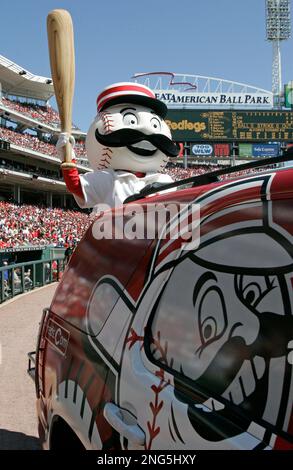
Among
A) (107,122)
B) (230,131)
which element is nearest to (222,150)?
(230,131)

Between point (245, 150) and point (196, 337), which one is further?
point (245, 150)

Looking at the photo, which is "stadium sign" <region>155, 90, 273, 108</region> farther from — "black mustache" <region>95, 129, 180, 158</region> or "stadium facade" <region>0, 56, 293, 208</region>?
"black mustache" <region>95, 129, 180, 158</region>

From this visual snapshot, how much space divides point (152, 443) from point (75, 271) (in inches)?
46.3

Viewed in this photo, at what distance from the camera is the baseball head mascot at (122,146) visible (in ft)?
14.3

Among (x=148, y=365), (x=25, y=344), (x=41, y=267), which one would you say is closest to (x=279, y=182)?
(x=148, y=365)

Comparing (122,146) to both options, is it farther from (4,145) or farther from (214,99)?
(214,99)

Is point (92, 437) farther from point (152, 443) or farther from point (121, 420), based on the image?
point (152, 443)

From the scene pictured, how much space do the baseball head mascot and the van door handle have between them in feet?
9.29

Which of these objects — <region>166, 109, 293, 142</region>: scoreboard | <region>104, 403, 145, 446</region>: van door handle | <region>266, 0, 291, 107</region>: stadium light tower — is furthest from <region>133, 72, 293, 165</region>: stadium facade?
<region>104, 403, 145, 446</region>: van door handle

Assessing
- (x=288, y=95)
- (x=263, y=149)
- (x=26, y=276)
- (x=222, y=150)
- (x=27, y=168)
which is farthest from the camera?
(x=27, y=168)

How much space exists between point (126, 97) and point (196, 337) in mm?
3594

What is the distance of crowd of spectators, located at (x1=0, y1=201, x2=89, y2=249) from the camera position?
2333 cm

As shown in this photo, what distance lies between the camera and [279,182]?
50.0 inches

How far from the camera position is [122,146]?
4.54m
